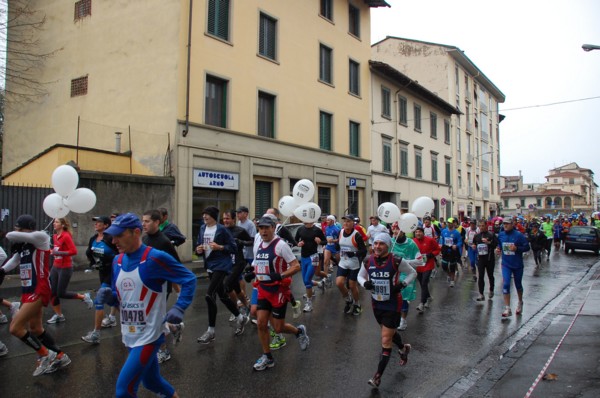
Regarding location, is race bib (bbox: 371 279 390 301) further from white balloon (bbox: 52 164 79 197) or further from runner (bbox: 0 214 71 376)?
white balloon (bbox: 52 164 79 197)

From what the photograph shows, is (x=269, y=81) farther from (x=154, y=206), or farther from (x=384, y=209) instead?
(x=384, y=209)

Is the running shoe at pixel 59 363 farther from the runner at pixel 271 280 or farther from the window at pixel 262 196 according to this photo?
the window at pixel 262 196

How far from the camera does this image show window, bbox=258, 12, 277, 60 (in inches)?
784

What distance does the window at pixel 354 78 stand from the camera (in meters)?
26.0

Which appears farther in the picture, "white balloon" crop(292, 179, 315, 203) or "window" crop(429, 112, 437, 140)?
"window" crop(429, 112, 437, 140)

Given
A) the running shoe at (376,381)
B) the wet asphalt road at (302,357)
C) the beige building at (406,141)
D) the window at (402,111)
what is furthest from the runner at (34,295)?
the window at (402,111)

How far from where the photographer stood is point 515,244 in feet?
28.2

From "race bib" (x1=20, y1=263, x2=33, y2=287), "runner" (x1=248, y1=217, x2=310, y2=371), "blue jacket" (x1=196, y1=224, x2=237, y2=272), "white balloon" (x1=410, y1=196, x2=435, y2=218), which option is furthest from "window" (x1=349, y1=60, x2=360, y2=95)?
"race bib" (x1=20, y1=263, x2=33, y2=287)

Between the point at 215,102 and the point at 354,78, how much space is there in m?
11.1

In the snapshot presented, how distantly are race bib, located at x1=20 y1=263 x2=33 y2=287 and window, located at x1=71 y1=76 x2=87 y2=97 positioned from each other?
1585 cm

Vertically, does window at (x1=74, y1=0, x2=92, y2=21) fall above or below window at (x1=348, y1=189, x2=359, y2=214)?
above

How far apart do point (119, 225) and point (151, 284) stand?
0.51 metres

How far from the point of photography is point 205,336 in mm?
6469

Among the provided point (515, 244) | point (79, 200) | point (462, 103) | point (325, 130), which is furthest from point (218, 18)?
point (462, 103)
